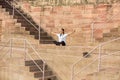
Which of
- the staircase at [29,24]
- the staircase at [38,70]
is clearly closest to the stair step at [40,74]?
the staircase at [38,70]

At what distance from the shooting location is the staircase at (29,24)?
59.5 feet

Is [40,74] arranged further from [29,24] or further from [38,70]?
[29,24]

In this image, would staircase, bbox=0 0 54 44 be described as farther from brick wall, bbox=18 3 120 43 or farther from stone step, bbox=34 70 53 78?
stone step, bbox=34 70 53 78

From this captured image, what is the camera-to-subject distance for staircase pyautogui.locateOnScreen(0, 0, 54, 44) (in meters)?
18.1

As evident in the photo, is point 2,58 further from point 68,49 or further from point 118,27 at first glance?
point 118,27

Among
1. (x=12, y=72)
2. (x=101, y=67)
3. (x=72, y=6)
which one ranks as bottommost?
(x=12, y=72)

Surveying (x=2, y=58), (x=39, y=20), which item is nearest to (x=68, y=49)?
(x=2, y=58)

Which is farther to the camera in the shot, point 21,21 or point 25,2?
point 25,2

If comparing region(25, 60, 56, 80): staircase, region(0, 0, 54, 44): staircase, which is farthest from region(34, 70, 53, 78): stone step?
region(0, 0, 54, 44): staircase

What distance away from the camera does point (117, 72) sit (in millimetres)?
10945

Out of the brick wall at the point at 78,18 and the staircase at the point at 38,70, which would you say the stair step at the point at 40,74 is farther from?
the brick wall at the point at 78,18

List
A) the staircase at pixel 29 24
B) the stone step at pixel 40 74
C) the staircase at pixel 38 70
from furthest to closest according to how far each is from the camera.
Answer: the staircase at pixel 29 24, the staircase at pixel 38 70, the stone step at pixel 40 74

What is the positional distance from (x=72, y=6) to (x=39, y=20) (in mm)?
2331

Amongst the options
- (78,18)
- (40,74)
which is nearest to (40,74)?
(40,74)
